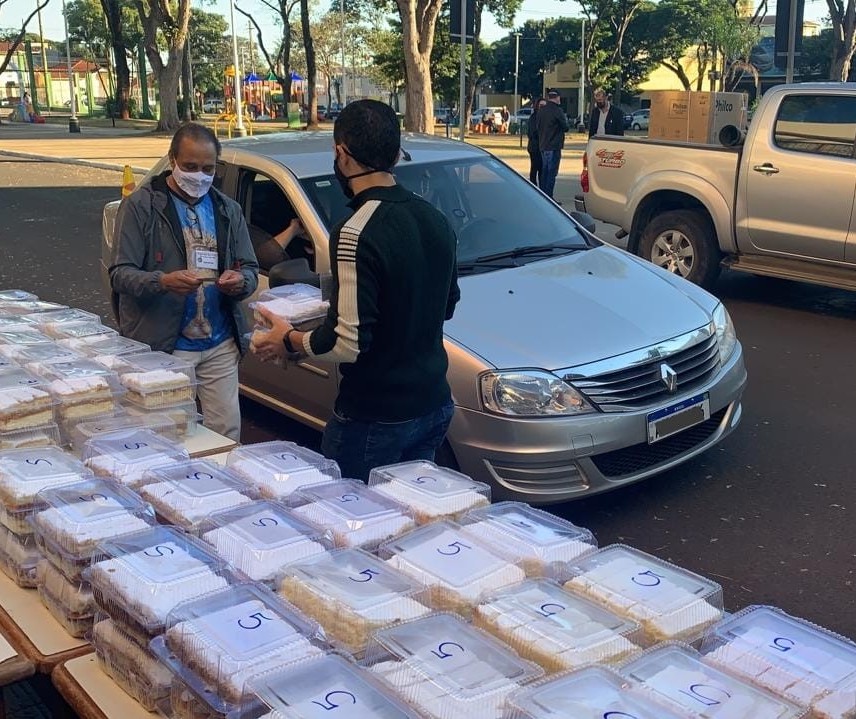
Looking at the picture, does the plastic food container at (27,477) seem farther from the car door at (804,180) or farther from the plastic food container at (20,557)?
the car door at (804,180)

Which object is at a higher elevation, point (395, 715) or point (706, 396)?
point (395, 715)

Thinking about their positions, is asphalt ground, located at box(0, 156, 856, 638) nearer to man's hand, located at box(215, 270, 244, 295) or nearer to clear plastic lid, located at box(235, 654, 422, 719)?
man's hand, located at box(215, 270, 244, 295)

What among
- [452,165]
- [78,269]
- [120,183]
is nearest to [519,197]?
[452,165]

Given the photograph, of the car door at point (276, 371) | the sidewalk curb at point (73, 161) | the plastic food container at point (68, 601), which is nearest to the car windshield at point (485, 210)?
the car door at point (276, 371)

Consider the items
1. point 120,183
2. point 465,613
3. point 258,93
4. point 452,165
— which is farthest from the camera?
point 258,93

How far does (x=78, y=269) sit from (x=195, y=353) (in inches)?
311

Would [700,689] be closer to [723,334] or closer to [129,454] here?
[129,454]

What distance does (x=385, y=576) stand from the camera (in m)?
2.03

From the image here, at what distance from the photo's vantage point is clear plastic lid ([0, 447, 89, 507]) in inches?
98.7

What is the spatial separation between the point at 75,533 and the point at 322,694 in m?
0.91

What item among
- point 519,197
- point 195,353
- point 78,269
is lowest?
point 78,269

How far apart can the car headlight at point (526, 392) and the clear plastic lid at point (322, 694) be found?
2.52 metres

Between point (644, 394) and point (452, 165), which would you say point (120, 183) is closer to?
point (452, 165)

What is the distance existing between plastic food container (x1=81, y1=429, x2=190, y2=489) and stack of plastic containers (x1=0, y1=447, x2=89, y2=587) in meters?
0.08
